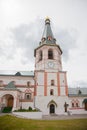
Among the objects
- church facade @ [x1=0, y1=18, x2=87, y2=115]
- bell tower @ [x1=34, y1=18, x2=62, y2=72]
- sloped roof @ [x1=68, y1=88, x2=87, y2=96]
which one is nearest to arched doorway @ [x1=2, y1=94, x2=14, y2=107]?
church facade @ [x1=0, y1=18, x2=87, y2=115]

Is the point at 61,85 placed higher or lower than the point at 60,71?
lower

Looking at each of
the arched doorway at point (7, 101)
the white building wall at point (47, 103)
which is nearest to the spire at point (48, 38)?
the white building wall at point (47, 103)

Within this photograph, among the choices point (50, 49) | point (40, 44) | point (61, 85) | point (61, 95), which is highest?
point (40, 44)

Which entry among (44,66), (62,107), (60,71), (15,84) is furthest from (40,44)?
(62,107)

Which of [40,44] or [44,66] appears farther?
[40,44]

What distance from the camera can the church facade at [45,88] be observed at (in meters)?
29.8

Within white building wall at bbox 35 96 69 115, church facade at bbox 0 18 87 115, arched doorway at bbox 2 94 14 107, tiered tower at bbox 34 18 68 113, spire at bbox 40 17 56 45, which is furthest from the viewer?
spire at bbox 40 17 56 45

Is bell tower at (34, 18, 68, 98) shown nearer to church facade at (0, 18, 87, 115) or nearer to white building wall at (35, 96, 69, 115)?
church facade at (0, 18, 87, 115)

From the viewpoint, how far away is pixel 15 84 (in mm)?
33531

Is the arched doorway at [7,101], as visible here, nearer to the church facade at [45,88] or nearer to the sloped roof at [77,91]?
the church facade at [45,88]

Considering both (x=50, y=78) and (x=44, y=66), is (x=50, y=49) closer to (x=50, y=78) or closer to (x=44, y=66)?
(x=44, y=66)

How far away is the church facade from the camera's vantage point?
2977 centimetres

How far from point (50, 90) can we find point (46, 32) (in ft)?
61.1

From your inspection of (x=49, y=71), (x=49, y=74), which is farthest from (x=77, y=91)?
(x=49, y=71)
